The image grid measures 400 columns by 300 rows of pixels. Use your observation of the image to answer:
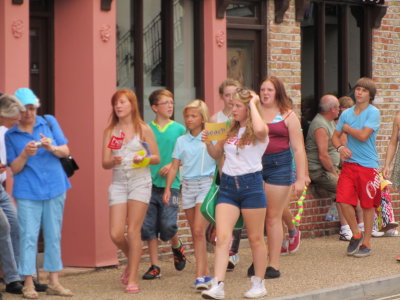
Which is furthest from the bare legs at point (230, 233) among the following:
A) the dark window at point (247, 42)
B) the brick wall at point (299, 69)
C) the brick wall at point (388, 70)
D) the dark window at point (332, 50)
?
the brick wall at point (388, 70)

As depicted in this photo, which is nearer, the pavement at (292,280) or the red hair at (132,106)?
the pavement at (292,280)

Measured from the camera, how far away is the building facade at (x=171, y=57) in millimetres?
11734

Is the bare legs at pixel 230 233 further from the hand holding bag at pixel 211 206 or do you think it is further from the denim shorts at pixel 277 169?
the denim shorts at pixel 277 169

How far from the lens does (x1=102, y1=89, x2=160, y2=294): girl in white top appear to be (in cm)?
1024

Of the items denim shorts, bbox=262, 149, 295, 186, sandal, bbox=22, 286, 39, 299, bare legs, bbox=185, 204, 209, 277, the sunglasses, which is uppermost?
the sunglasses

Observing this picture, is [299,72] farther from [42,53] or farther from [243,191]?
[243,191]

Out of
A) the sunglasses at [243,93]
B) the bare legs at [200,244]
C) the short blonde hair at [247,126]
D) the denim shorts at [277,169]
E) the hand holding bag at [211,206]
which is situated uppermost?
the sunglasses at [243,93]

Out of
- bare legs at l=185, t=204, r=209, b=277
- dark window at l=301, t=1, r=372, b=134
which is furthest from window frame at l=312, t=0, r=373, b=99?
bare legs at l=185, t=204, r=209, b=277

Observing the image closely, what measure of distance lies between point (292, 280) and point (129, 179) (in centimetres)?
197

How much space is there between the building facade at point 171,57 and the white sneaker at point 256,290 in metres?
2.42

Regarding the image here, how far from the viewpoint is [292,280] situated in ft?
36.1

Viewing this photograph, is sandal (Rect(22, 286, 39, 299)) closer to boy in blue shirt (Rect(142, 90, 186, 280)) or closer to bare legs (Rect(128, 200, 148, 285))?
bare legs (Rect(128, 200, 148, 285))

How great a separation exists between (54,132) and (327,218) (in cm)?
597

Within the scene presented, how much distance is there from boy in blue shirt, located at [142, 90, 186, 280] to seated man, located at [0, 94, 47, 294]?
1423 millimetres
